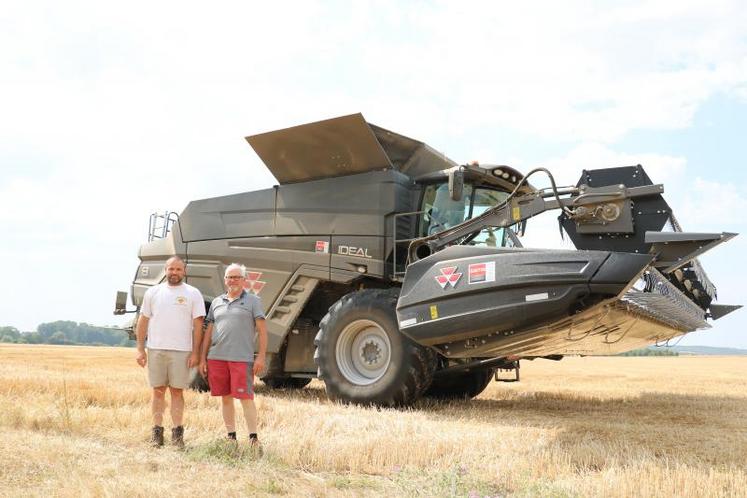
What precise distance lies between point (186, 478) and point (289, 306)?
16.5 ft

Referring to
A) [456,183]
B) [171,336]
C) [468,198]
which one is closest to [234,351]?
[171,336]

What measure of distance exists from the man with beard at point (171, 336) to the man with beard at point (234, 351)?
17cm

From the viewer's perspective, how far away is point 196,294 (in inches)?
204

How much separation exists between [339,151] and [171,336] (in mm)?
4052

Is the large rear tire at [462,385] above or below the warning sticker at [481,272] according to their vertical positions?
below

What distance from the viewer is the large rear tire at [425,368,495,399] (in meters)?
9.52

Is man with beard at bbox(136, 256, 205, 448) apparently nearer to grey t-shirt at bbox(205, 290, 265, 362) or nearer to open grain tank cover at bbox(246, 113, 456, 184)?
grey t-shirt at bbox(205, 290, 265, 362)

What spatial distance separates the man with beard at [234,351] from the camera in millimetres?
4848

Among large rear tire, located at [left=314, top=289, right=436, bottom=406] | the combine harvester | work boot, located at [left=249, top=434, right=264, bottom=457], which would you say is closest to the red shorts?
work boot, located at [left=249, top=434, right=264, bottom=457]

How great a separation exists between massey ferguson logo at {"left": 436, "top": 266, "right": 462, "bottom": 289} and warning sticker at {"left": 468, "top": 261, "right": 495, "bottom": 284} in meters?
0.13

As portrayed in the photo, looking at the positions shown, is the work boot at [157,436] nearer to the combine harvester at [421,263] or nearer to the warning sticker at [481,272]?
the combine harvester at [421,263]

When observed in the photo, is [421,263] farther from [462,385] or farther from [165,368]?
[462,385]

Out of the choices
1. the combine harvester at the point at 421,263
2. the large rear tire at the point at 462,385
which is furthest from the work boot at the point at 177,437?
the large rear tire at the point at 462,385

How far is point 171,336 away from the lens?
199 inches
